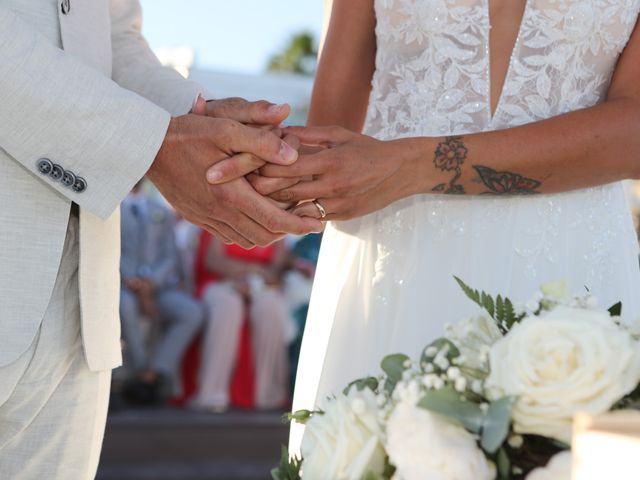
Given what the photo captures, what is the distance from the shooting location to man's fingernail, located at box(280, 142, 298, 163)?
2.23 meters

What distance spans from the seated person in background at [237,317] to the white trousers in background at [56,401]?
554cm

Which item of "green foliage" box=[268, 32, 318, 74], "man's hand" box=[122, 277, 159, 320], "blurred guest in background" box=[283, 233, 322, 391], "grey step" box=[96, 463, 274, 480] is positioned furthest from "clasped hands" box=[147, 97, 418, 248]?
"green foliage" box=[268, 32, 318, 74]

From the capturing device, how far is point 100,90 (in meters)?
2.04

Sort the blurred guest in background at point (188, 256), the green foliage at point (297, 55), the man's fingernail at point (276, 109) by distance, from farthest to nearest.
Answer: the green foliage at point (297, 55) < the blurred guest in background at point (188, 256) < the man's fingernail at point (276, 109)

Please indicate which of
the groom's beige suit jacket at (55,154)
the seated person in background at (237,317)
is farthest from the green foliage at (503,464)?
the seated person in background at (237,317)

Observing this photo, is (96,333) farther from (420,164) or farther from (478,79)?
(478,79)

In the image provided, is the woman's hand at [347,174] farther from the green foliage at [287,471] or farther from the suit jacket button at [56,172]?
the green foliage at [287,471]

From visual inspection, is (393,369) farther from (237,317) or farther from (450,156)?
(237,317)

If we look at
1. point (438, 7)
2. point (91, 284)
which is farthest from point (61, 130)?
point (438, 7)

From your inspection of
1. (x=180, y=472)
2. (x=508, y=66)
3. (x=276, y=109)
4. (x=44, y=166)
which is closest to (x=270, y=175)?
(x=276, y=109)

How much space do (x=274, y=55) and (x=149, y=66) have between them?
155 ft

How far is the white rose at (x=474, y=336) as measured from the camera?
130 cm

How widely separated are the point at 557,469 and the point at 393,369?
300 mm

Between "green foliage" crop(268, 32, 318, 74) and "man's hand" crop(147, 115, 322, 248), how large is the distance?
1768 inches
